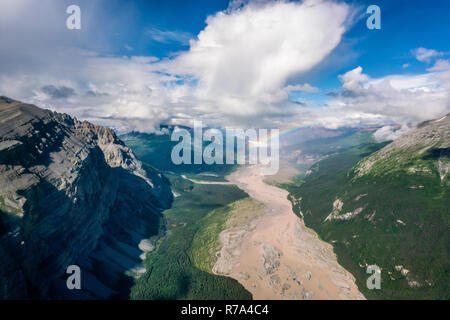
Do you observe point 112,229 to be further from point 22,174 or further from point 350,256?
point 350,256

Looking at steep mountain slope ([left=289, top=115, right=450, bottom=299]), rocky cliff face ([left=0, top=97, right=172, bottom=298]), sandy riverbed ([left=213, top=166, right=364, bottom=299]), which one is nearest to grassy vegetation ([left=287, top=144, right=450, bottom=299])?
steep mountain slope ([left=289, top=115, right=450, bottom=299])

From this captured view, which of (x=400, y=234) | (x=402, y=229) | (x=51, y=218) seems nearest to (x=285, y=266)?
(x=400, y=234)

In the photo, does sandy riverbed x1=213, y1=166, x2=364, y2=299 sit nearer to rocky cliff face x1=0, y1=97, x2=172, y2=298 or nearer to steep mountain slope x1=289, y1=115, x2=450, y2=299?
steep mountain slope x1=289, y1=115, x2=450, y2=299

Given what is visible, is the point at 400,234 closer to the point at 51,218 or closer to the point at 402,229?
the point at 402,229

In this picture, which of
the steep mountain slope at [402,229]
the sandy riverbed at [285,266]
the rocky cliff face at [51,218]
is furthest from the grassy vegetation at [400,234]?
the rocky cliff face at [51,218]

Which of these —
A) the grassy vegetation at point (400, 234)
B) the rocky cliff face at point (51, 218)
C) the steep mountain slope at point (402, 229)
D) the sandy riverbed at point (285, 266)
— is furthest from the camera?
the sandy riverbed at point (285, 266)

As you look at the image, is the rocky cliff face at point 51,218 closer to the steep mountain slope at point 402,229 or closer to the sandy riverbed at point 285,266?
the sandy riverbed at point 285,266
